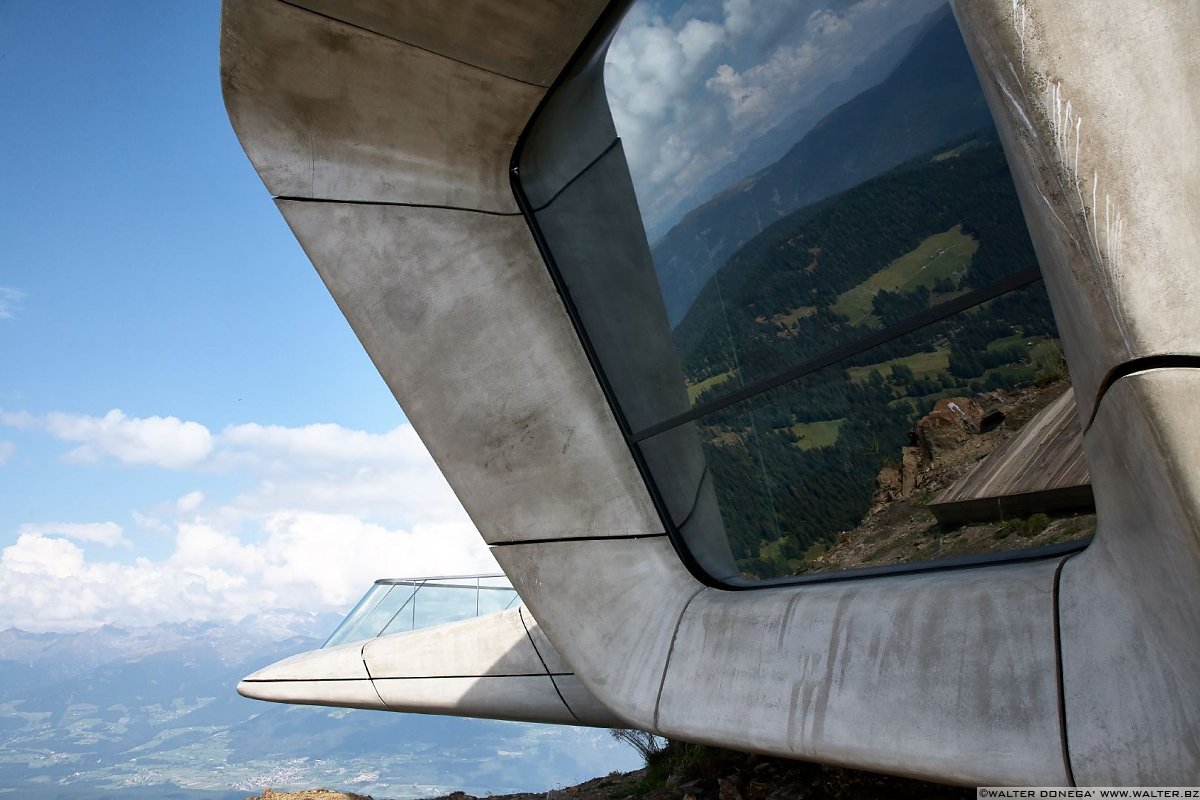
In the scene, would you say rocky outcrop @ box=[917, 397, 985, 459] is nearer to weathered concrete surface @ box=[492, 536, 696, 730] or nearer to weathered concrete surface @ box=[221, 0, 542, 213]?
weathered concrete surface @ box=[492, 536, 696, 730]

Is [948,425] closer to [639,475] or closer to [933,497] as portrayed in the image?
[933,497]

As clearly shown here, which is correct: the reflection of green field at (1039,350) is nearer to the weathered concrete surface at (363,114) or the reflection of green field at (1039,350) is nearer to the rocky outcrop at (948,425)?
the rocky outcrop at (948,425)

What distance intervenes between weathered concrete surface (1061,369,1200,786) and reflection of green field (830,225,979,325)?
1322 mm

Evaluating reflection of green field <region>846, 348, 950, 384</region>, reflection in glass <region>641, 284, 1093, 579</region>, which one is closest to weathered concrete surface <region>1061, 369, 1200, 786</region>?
reflection in glass <region>641, 284, 1093, 579</region>

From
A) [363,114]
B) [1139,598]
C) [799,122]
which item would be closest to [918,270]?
[799,122]

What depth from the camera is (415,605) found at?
1220 centimetres

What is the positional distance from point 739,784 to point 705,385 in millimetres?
3751

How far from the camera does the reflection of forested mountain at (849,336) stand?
4.10 meters

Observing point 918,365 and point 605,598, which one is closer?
point 918,365

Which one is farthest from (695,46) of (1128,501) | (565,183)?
(1128,501)

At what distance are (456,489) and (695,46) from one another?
3.49 metres

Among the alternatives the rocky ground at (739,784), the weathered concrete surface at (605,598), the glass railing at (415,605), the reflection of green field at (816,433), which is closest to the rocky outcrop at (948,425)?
the reflection of green field at (816,433)

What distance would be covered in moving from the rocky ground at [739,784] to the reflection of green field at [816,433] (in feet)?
8.07

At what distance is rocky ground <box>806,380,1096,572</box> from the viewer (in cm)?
411
